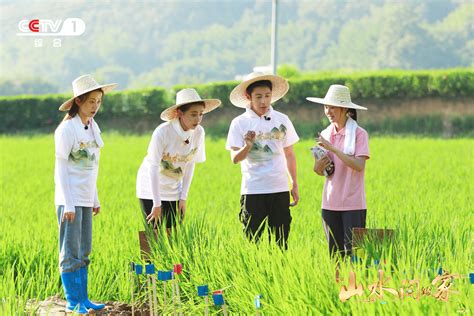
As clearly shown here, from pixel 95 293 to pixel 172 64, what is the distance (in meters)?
86.9

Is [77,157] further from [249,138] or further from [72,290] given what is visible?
[249,138]

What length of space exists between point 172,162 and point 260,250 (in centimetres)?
94

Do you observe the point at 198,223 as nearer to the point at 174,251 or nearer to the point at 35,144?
the point at 174,251

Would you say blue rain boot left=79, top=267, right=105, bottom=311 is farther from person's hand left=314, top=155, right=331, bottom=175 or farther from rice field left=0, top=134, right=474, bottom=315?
person's hand left=314, top=155, right=331, bottom=175

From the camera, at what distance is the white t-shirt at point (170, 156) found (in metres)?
4.67

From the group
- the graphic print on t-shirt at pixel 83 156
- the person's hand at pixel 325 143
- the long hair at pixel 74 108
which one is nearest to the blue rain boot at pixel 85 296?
the graphic print on t-shirt at pixel 83 156

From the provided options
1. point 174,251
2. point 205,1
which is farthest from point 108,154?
point 205,1

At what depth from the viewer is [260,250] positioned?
409 centimetres

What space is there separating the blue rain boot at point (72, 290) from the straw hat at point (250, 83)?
54.5 inches

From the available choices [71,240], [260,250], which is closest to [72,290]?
[71,240]

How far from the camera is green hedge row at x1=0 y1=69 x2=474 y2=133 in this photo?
779 inches

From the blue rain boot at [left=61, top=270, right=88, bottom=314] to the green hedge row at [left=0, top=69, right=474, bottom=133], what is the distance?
16.1 meters

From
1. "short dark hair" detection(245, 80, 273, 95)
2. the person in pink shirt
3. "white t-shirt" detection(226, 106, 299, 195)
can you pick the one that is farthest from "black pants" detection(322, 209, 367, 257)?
"short dark hair" detection(245, 80, 273, 95)

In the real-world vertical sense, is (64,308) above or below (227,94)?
below
